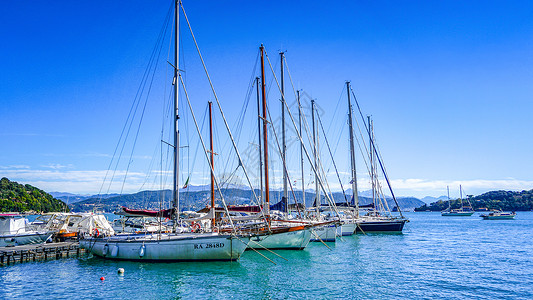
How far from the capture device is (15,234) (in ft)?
122

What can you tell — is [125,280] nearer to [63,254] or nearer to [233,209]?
[63,254]

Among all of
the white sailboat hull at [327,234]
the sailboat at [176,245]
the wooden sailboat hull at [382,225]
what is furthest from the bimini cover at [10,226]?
the wooden sailboat hull at [382,225]

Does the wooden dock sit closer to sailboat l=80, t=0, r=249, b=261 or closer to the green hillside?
sailboat l=80, t=0, r=249, b=261

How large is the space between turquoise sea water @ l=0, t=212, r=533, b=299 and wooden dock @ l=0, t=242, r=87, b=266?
1.73 m

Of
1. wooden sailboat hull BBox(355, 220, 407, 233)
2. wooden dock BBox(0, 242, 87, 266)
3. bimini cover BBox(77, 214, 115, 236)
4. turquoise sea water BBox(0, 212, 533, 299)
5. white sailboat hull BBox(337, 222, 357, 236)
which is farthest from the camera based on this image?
wooden sailboat hull BBox(355, 220, 407, 233)

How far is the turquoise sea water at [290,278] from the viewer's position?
20.8 meters

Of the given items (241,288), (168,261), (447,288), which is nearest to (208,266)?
(168,261)

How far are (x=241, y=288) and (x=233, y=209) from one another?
1964 centimetres

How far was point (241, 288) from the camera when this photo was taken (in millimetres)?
21656

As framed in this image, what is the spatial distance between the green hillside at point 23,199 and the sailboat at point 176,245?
142028mm

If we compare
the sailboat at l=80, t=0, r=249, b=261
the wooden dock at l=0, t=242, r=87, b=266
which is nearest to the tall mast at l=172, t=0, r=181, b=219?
the sailboat at l=80, t=0, r=249, b=261

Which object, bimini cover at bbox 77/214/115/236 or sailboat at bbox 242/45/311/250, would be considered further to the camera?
bimini cover at bbox 77/214/115/236

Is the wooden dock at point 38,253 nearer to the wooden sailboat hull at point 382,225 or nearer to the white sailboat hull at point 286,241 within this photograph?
the white sailboat hull at point 286,241

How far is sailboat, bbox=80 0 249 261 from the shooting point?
2703 cm
